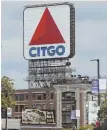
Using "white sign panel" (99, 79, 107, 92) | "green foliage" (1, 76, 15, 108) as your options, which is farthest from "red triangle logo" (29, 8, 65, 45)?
"green foliage" (1, 76, 15, 108)

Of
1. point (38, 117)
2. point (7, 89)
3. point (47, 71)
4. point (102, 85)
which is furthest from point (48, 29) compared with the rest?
point (47, 71)

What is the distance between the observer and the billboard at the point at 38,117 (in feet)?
392

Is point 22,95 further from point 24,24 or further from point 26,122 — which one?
point 24,24

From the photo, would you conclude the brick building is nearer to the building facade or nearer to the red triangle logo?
the building facade

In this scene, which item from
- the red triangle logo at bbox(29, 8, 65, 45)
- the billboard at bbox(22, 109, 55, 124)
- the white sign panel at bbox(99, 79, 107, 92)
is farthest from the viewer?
the billboard at bbox(22, 109, 55, 124)

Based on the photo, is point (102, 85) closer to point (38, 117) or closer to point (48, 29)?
point (48, 29)

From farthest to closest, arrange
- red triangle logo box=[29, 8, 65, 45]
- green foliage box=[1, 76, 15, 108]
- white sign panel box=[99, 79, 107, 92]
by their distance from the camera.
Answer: green foliage box=[1, 76, 15, 108], white sign panel box=[99, 79, 107, 92], red triangle logo box=[29, 8, 65, 45]

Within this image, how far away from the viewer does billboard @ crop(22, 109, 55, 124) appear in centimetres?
11956

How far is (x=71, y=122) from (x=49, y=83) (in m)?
13.8

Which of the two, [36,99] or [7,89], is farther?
[36,99]

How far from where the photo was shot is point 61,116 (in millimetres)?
149750

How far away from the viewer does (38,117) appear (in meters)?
120

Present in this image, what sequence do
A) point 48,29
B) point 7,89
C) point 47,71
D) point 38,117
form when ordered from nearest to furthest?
point 48,29 < point 7,89 < point 38,117 < point 47,71

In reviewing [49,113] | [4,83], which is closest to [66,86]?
[49,113]
